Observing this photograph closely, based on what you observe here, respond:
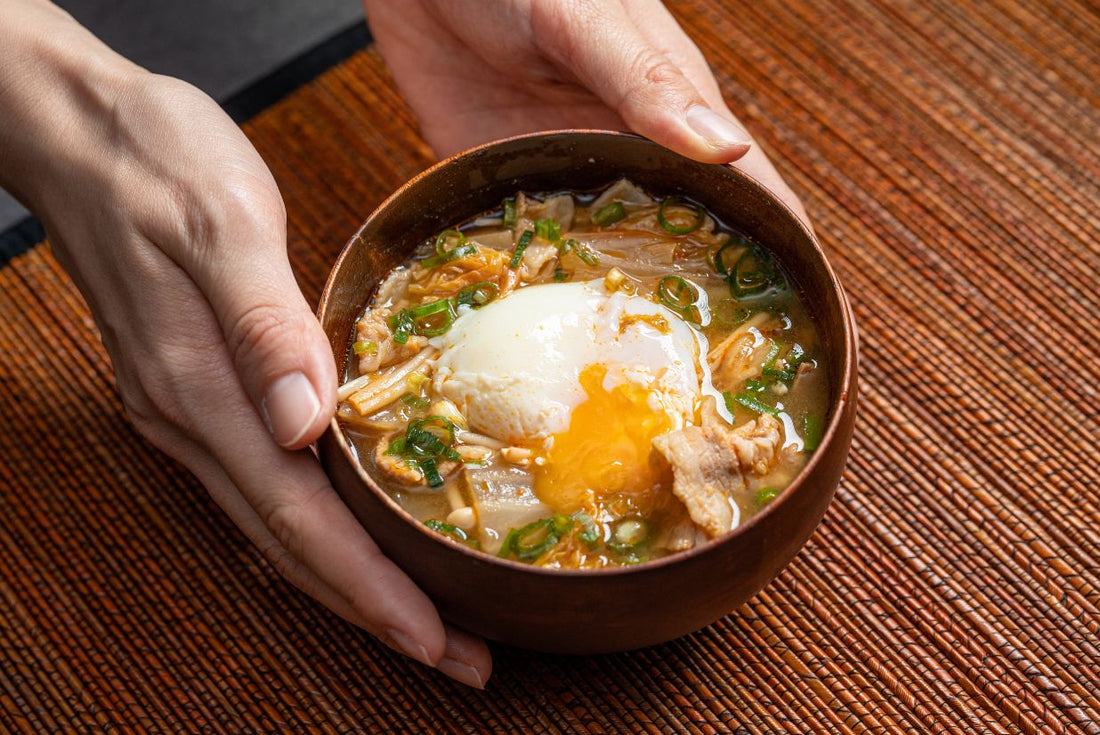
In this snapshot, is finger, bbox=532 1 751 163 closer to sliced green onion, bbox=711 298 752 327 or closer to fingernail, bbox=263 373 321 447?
sliced green onion, bbox=711 298 752 327

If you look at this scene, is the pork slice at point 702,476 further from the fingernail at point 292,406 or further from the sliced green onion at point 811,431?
the fingernail at point 292,406

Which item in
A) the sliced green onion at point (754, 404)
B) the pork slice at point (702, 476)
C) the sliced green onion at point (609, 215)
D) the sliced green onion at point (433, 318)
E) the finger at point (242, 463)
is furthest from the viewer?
the sliced green onion at point (609, 215)

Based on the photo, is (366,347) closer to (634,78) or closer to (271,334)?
(271,334)

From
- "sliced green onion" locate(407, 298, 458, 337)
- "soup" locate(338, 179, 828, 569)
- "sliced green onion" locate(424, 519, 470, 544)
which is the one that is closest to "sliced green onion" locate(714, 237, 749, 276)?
"soup" locate(338, 179, 828, 569)

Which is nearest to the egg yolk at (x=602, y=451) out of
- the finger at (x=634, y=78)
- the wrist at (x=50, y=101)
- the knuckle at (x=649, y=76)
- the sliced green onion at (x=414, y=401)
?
the sliced green onion at (x=414, y=401)

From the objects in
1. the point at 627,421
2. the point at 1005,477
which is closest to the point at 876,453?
the point at 1005,477

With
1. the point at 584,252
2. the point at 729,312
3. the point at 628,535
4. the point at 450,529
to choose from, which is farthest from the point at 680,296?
the point at 450,529
